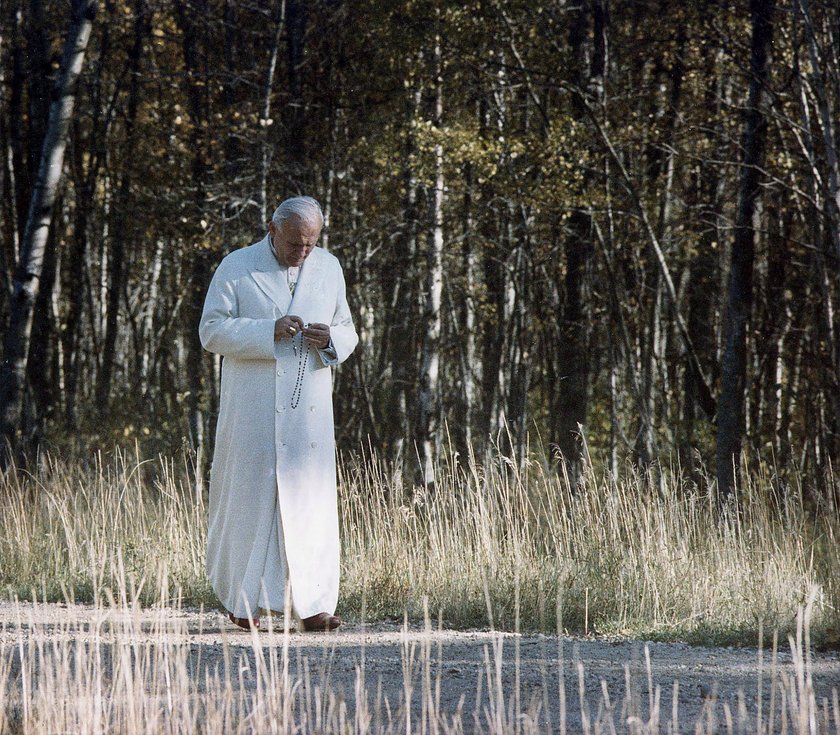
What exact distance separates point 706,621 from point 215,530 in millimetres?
2492

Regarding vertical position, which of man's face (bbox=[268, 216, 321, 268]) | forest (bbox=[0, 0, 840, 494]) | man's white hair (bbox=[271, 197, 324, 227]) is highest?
forest (bbox=[0, 0, 840, 494])

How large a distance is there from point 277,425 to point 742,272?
732cm

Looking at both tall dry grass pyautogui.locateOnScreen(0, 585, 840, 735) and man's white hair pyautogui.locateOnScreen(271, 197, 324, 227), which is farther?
man's white hair pyautogui.locateOnScreen(271, 197, 324, 227)

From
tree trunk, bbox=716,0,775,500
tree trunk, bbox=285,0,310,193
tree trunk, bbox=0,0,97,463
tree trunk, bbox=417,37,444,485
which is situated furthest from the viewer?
tree trunk, bbox=285,0,310,193

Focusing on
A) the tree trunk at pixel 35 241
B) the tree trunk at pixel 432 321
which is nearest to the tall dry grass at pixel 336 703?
the tree trunk at pixel 35 241

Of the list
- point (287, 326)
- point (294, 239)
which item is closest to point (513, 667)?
point (287, 326)

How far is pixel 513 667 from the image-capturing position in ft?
18.7

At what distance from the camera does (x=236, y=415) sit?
6781mm

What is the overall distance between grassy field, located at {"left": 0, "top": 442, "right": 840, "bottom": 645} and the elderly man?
1.28ft

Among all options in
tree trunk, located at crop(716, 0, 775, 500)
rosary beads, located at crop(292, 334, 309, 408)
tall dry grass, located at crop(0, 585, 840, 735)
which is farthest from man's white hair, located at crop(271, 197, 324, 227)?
tree trunk, located at crop(716, 0, 775, 500)

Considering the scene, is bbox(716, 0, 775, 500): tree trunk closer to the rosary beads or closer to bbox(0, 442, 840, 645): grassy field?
bbox(0, 442, 840, 645): grassy field

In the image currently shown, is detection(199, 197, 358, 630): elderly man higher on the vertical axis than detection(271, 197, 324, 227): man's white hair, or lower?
lower

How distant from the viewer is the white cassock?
261 inches

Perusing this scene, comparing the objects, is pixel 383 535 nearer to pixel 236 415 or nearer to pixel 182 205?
pixel 236 415
